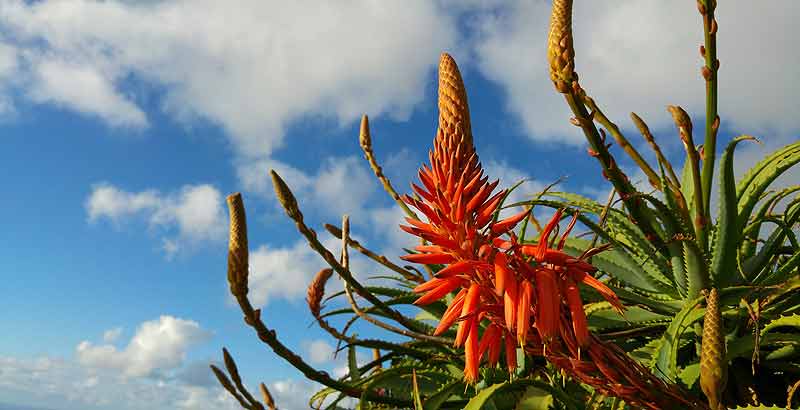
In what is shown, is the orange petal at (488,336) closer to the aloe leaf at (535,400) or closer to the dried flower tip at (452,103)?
the dried flower tip at (452,103)

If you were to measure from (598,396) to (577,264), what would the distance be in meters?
1.10

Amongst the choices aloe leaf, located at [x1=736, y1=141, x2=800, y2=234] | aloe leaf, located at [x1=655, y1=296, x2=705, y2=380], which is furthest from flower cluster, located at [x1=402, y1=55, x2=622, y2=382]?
aloe leaf, located at [x1=736, y1=141, x2=800, y2=234]

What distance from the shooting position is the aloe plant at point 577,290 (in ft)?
2.36

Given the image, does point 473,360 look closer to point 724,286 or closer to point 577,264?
point 577,264

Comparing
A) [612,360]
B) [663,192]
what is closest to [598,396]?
[663,192]

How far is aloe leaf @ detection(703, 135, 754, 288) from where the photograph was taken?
1.90 meters

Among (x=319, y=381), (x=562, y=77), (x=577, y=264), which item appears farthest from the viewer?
(x=319, y=381)

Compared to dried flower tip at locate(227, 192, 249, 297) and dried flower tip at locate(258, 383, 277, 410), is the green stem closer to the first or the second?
dried flower tip at locate(227, 192, 249, 297)

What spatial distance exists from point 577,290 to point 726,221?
1483 millimetres

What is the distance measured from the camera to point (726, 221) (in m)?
1.94

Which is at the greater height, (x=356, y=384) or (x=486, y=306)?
(x=356, y=384)

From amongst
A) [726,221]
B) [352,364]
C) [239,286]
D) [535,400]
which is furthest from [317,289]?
[726,221]

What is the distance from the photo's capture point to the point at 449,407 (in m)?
2.20

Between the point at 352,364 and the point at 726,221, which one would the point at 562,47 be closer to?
the point at 726,221
